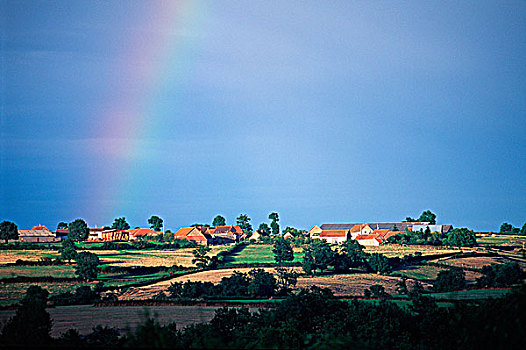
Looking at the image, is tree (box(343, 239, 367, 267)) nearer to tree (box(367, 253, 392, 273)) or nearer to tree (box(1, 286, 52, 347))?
tree (box(367, 253, 392, 273))

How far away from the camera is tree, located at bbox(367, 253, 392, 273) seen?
84625 millimetres

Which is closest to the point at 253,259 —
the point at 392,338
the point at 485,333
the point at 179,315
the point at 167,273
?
the point at 167,273

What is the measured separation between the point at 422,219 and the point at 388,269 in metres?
120

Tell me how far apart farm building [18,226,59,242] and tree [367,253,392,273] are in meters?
93.5

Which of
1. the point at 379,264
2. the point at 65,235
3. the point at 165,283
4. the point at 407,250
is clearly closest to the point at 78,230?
the point at 65,235

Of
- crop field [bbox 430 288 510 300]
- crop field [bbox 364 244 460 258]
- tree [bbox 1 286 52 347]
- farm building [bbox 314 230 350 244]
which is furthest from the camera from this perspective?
farm building [bbox 314 230 350 244]

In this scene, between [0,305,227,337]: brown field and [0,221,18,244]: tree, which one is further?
[0,221,18,244]: tree

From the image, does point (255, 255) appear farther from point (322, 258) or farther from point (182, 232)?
point (182, 232)

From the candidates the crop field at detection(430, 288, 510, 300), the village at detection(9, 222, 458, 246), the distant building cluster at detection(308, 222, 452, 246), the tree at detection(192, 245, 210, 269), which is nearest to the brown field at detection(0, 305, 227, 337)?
the crop field at detection(430, 288, 510, 300)

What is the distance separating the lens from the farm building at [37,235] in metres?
146

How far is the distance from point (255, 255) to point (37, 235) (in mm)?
72512

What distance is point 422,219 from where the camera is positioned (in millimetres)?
197750

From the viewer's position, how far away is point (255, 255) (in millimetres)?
113375

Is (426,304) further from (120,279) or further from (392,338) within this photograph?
(120,279)
